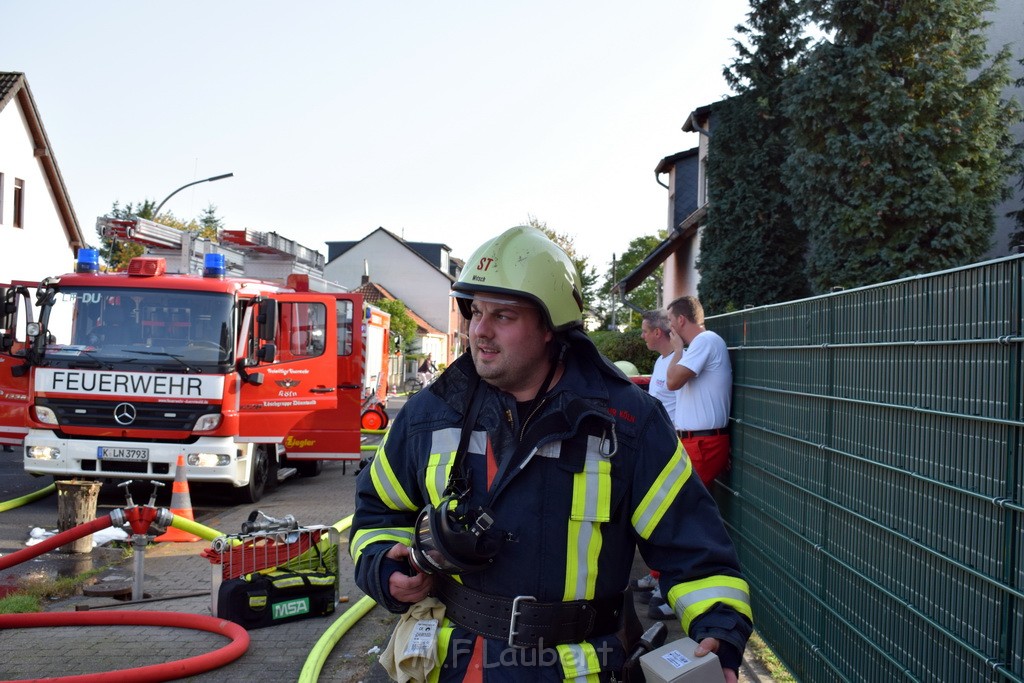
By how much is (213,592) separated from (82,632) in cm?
79

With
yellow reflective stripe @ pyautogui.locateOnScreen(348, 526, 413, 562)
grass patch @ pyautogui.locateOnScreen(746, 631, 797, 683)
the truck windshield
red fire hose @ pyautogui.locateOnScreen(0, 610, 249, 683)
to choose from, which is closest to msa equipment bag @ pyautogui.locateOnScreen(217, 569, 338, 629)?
red fire hose @ pyautogui.locateOnScreen(0, 610, 249, 683)

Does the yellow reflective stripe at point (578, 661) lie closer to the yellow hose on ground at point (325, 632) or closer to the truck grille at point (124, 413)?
the yellow hose on ground at point (325, 632)

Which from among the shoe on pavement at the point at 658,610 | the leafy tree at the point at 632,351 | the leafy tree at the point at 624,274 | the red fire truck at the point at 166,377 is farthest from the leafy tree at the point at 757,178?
the leafy tree at the point at 624,274

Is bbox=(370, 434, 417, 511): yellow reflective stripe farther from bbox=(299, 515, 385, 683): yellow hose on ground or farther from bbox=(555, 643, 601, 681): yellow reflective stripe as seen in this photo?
bbox=(299, 515, 385, 683): yellow hose on ground

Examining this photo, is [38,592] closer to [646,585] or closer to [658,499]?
[646,585]

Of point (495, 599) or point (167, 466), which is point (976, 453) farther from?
point (167, 466)

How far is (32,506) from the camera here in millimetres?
11602

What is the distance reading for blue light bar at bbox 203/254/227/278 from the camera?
1215 cm

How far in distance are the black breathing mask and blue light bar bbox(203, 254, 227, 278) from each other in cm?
1006

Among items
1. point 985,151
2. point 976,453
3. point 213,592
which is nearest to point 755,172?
point 985,151

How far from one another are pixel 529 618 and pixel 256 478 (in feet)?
33.6

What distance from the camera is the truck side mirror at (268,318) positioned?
11766 millimetres

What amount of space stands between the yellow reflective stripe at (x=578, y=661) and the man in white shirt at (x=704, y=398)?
4205mm

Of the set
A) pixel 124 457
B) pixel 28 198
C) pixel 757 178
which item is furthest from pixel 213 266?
pixel 28 198
